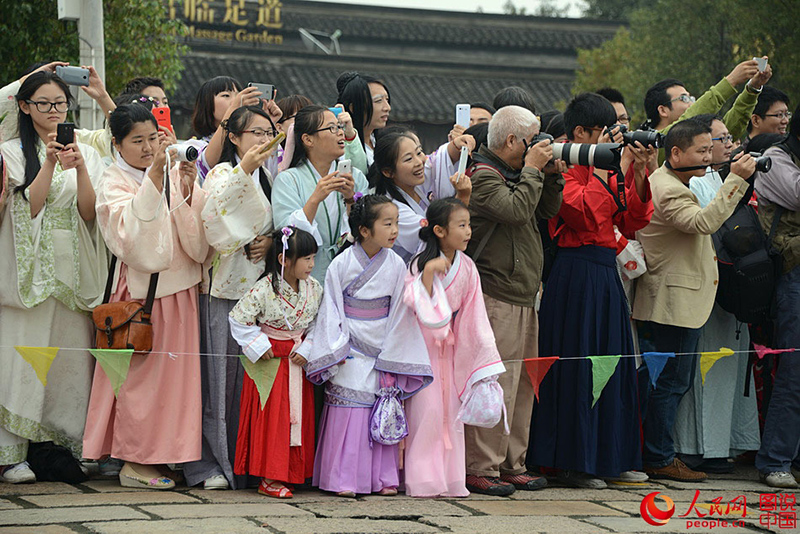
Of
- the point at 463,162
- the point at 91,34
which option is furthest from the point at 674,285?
the point at 91,34

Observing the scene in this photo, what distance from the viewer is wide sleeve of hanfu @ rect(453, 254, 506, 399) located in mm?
5484

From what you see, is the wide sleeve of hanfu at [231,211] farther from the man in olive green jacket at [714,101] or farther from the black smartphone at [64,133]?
the man in olive green jacket at [714,101]

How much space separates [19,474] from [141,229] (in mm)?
1406

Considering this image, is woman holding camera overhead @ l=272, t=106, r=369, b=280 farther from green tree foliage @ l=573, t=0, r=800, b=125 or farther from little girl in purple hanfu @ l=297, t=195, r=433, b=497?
green tree foliage @ l=573, t=0, r=800, b=125

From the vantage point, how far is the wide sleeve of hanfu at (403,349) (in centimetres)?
543

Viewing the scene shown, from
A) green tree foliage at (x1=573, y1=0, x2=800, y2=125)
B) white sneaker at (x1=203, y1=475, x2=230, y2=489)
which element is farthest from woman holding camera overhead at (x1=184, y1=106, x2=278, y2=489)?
green tree foliage at (x1=573, y1=0, x2=800, y2=125)

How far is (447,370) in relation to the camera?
563cm

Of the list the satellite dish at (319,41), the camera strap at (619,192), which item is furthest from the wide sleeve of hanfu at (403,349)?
the satellite dish at (319,41)

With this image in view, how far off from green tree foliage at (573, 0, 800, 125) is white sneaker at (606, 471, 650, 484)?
7763mm

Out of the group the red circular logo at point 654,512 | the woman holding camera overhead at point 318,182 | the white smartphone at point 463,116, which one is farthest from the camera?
the white smartphone at point 463,116

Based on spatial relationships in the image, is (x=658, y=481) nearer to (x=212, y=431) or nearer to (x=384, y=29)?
(x=212, y=431)

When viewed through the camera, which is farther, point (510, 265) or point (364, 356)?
point (510, 265)

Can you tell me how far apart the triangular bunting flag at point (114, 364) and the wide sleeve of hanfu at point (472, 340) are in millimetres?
1678

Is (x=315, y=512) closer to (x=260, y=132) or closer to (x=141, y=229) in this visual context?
(x=141, y=229)
